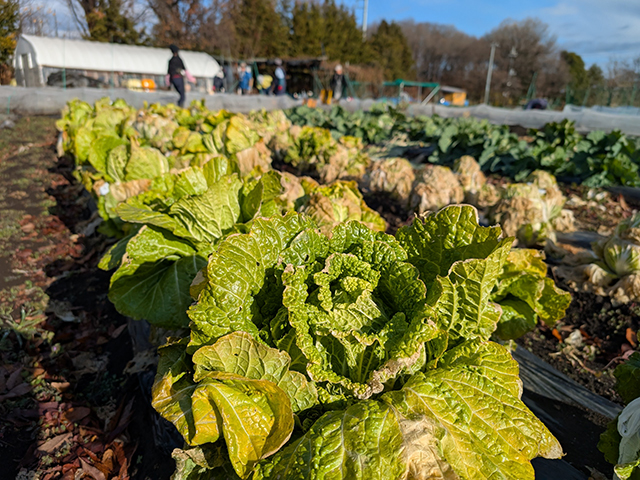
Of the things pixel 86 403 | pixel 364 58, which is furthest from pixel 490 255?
pixel 364 58

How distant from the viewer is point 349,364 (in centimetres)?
184

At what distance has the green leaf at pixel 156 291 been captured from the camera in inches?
105

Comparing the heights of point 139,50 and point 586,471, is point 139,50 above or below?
above

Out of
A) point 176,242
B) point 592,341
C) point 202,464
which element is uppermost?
point 176,242

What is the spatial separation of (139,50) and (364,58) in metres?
36.1

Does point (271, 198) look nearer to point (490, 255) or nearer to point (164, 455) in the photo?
point (490, 255)

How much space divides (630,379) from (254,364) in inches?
73.2

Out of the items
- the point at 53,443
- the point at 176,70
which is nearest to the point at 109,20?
the point at 176,70

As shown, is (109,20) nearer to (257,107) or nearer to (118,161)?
(257,107)

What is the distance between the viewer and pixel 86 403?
129 inches

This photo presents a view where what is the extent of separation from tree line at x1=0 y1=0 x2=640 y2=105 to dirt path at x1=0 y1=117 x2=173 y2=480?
46.7 feet

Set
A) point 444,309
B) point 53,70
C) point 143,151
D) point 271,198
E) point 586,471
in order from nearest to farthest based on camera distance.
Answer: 1. point 444,309
2. point 586,471
3. point 271,198
4. point 143,151
5. point 53,70

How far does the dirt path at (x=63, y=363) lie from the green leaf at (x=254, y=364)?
1201 mm

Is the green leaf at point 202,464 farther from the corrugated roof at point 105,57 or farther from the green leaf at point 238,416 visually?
the corrugated roof at point 105,57
